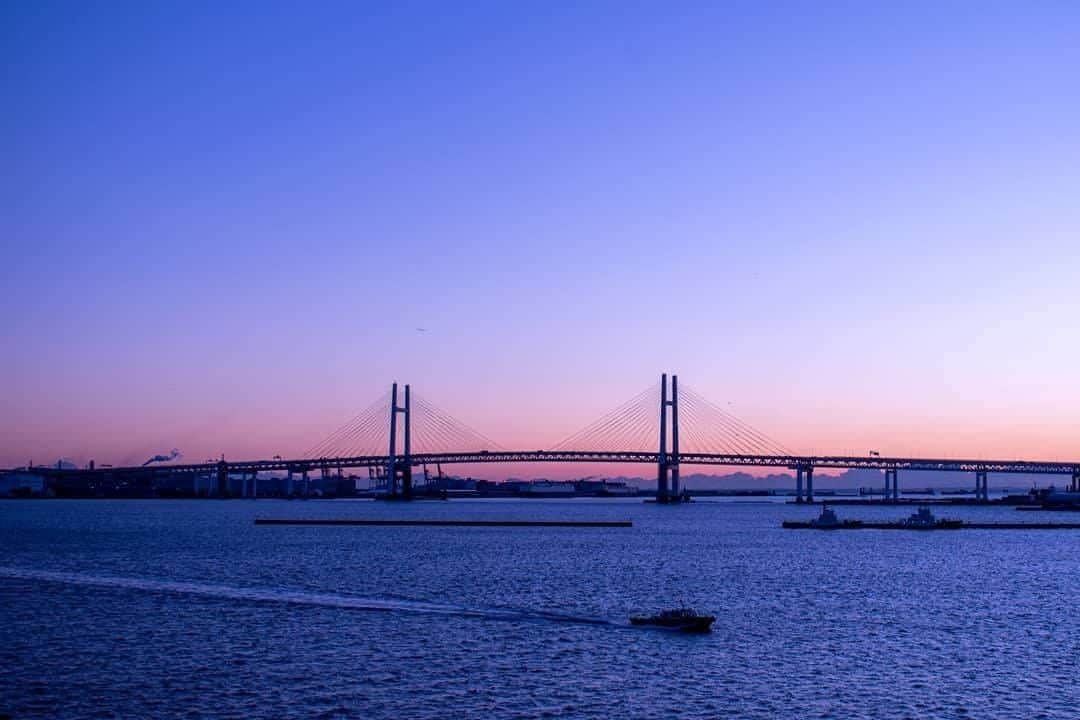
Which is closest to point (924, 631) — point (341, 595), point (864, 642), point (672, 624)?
point (864, 642)

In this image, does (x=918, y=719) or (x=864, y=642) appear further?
(x=864, y=642)

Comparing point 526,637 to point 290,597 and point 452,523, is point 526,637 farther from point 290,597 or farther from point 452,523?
point 452,523

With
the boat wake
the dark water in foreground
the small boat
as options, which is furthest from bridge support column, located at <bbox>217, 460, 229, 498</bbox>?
the small boat

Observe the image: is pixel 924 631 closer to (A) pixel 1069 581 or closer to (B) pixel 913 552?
(A) pixel 1069 581

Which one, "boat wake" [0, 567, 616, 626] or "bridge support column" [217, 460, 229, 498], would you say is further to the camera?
"bridge support column" [217, 460, 229, 498]

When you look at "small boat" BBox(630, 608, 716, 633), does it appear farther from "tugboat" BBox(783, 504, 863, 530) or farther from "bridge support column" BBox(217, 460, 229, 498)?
"bridge support column" BBox(217, 460, 229, 498)

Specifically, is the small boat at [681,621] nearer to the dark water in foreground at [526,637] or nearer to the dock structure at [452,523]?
the dark water in foreground at [526,637]

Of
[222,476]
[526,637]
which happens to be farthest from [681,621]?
[222,476]
